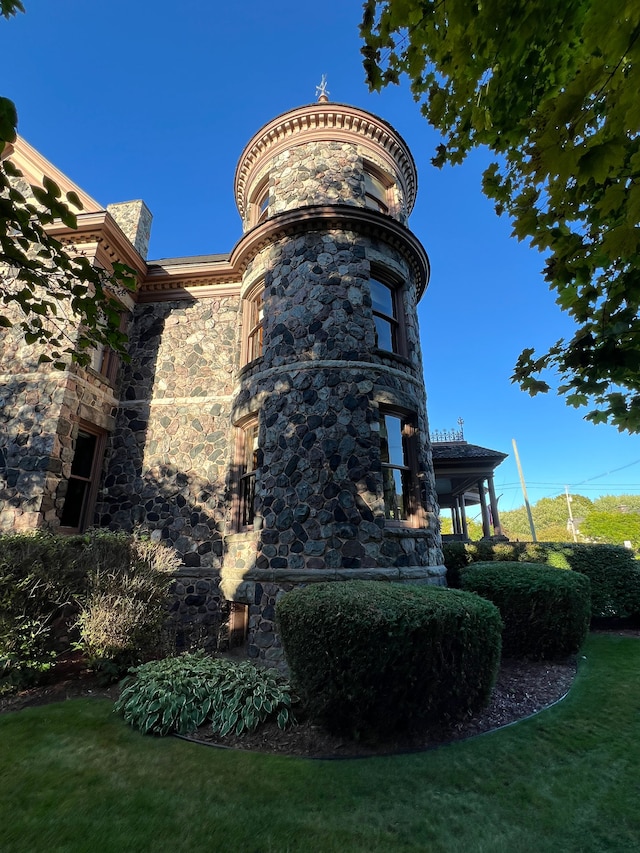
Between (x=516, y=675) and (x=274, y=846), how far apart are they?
175 inches

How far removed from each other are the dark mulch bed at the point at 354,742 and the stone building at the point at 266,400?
7.44 feet

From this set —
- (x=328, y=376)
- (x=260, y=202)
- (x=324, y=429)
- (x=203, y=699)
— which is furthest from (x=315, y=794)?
(x=260, y=202)

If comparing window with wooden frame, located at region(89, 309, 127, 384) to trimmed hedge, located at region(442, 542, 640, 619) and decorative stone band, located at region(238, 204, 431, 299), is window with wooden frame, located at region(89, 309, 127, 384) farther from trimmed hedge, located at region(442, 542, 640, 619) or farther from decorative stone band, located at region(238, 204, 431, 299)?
trimmed hedge, located at region(442, 542, 640, 619)

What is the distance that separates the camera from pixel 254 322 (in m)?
9.94

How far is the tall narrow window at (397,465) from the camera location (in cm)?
783

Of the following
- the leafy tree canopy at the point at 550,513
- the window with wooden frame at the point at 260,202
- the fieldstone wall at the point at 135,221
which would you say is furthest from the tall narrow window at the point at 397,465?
the leafy tree canopy at the point at 550,513

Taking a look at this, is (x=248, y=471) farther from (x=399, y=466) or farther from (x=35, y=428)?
(x=35, y=428)

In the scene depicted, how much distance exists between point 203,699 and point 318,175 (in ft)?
33.5

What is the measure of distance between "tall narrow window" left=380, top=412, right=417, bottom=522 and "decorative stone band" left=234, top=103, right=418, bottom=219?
6.78 m

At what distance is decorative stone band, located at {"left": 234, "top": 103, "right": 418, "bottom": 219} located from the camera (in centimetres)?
977

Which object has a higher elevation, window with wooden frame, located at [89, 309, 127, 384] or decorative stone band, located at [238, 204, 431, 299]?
decorative stone band, located at [238, 204, 431, 299]

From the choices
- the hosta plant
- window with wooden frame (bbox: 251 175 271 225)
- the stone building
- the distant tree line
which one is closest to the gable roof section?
the stone building

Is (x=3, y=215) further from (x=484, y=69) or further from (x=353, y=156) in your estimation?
(x=353, y=156)

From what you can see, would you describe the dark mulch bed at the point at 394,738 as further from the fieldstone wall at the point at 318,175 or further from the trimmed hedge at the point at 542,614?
the fieldstone wall at the point at 318,175
